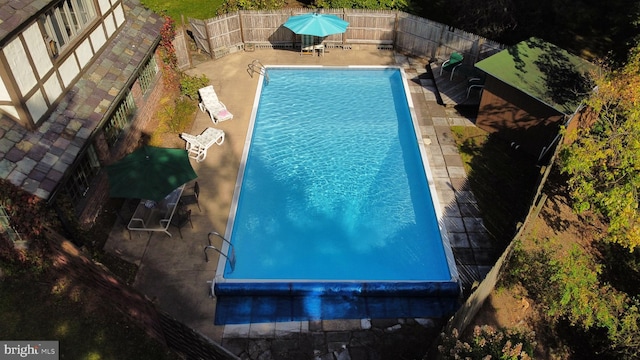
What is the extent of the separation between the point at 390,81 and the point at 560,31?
8.96m

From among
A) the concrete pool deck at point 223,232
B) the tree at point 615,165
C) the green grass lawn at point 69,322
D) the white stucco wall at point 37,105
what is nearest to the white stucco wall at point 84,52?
the white stucco wall at point 37,105

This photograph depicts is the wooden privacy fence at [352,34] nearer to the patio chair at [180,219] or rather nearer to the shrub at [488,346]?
the patio chair at [180,219]

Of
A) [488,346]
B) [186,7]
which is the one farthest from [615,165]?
[186,7]

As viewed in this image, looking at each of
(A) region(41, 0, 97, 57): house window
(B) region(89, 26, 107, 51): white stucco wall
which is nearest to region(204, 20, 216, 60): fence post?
(B) region(89, 26, 107, 51): white stucco wall

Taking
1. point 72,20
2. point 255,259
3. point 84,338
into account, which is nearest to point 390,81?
point 255,259

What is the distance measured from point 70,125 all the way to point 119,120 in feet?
10.5

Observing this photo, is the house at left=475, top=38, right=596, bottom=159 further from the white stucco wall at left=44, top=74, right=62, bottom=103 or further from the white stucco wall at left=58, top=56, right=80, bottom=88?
the white stucco wall at left=44, top=74, right=62, bottom=103

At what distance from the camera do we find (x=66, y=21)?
512 inches

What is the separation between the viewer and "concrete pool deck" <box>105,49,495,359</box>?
1168cm

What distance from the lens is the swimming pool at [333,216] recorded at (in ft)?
40.4

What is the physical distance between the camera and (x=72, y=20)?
13.3 meters

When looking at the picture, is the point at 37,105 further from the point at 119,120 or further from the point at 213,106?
the point at 213,106

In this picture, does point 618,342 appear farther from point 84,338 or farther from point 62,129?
point 62,129

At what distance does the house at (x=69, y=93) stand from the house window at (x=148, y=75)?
235 mm
